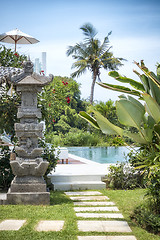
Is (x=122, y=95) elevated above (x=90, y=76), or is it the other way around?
(x=90, y=76)

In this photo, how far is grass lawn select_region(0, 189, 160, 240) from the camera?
13.5 ft

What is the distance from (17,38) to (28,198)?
600 centimetres

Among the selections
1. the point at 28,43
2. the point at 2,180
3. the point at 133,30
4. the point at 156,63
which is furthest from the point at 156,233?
the point at 28,43

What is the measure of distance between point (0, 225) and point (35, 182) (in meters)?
1.45

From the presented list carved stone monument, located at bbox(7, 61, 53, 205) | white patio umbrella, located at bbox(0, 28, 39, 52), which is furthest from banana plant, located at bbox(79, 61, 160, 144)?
white patio umbrella, located at bbox(0, 28, 39, 52)

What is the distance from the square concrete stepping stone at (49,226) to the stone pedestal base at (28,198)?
105 cm

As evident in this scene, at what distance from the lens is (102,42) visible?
27203 millimetres

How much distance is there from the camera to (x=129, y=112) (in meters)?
4.71

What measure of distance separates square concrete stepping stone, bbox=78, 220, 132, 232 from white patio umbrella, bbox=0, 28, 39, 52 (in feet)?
20.7

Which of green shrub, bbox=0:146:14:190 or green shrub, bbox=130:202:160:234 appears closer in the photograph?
green shrub, bbox=130:202:160:234

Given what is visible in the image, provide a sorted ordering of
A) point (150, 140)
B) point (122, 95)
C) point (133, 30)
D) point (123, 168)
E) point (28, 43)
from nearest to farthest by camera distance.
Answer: point (150, 140)
point (122, 95)
point (133, 30)
point (123, 168)
point (28, 43)

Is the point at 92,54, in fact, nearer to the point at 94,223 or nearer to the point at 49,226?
the point at 94,223

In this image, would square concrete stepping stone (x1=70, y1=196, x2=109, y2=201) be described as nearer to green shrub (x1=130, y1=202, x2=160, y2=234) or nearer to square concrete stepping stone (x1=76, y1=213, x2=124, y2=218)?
square concrete stepping stone (x1=76, y1=213, x2=124, y2=218)

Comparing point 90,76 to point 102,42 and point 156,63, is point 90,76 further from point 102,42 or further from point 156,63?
point 156,63
